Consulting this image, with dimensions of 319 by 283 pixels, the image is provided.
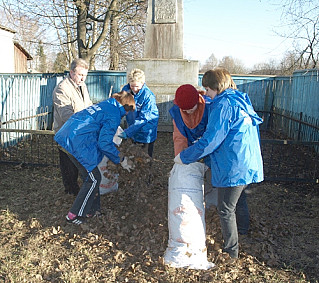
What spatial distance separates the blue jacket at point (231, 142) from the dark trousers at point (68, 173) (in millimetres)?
2114

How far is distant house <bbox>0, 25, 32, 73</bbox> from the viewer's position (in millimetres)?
24281

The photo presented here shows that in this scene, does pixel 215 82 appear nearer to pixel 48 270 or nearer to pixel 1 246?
pixel 48 270

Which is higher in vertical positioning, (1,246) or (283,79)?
(283,79)

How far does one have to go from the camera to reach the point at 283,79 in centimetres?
1099

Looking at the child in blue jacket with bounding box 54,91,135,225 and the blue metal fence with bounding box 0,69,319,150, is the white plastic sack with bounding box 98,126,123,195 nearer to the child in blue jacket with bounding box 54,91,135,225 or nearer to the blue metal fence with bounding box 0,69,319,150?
the child in blue jacket with bounding box 54,91,135,225

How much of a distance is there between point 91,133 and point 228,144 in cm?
146

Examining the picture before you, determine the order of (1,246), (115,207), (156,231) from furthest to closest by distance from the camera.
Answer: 1. (115,207)
2. (156,231)
3. (1,246)

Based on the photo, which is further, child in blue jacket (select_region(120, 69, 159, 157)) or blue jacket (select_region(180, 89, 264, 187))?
child in blue jacket (select_region(120, 69, 159, 157))

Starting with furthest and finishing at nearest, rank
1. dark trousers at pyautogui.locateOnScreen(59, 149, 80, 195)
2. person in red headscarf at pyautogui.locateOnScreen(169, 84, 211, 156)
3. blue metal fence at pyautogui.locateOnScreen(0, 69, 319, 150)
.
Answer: blue metal fence at pyautogui.locateOnScreen(0, 69, 319, 150) → dark trousers at pyautogui.locateOnScreen(59, 149, 80, 195) → person in red headscarf at pyautogui.locateOnScreen(169, 84, 211, 156)

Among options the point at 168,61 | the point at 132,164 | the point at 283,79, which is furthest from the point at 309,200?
the point at 283,79

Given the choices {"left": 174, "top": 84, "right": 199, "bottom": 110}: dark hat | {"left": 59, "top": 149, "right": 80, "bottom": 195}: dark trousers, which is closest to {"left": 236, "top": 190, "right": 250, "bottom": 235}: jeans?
{"left": 174, "top": 84, "right": 199, "bottom": 110}: dark hat

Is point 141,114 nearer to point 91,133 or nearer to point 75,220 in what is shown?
point 91,133

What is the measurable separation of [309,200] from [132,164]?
8.87ft

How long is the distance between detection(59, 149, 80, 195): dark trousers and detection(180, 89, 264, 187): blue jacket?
2.11 m
